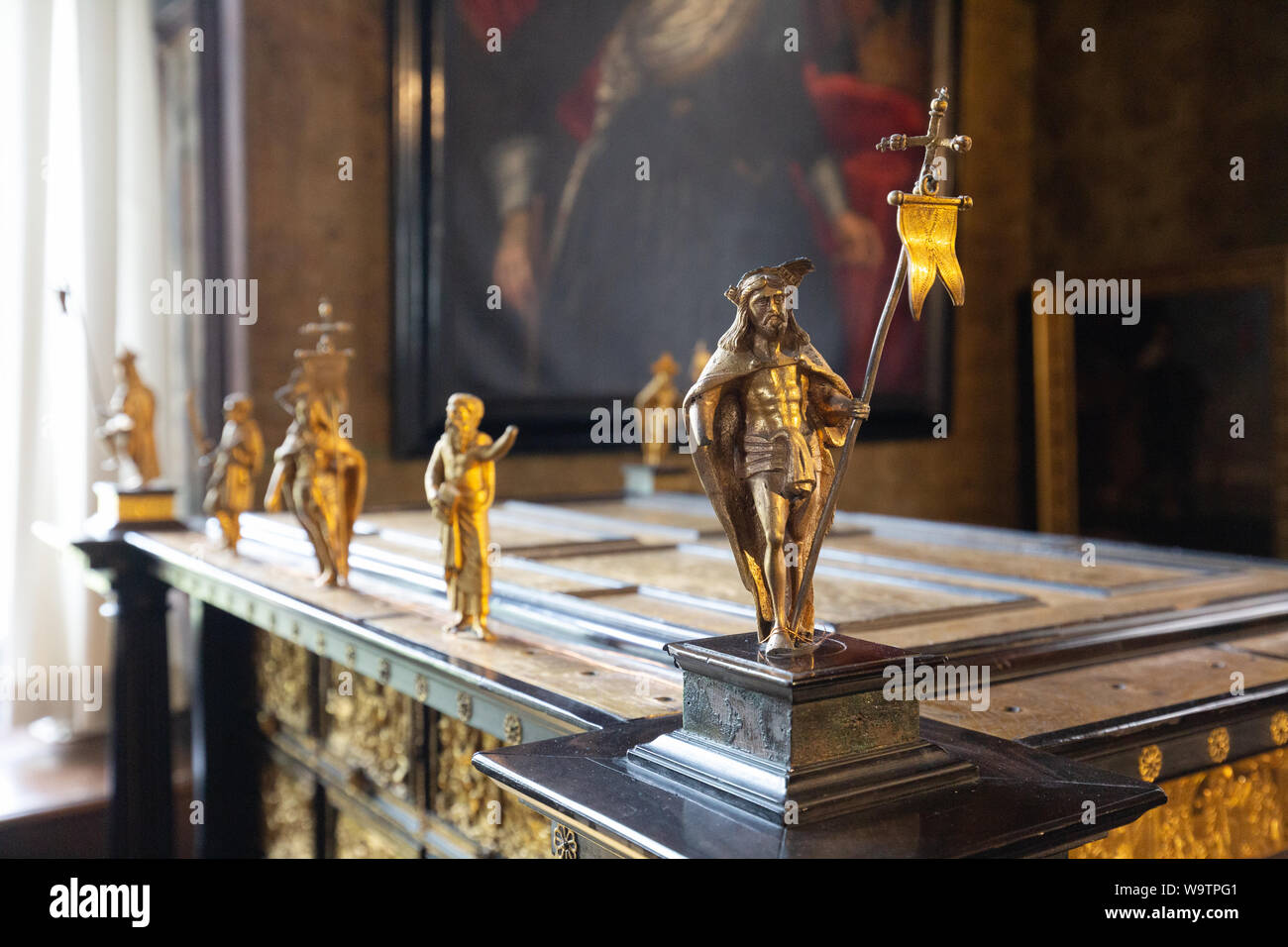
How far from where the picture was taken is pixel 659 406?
7.27 m

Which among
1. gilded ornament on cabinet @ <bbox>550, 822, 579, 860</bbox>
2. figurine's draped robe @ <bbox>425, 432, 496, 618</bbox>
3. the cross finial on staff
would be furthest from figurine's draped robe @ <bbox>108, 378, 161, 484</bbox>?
the cross finial on staff

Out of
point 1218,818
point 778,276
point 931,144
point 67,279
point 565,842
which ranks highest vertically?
point 67,279

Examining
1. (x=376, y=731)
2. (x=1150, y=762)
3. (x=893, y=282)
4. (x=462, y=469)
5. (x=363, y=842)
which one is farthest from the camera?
(x=363, y=842)

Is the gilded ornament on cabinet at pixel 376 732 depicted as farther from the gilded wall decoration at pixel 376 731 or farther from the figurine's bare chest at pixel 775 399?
the figurine's bare chest at pixel 775 399

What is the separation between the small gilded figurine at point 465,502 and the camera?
2953mm

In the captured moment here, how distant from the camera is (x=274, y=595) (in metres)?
3.83

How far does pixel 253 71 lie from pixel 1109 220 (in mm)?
7771

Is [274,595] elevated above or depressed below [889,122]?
below

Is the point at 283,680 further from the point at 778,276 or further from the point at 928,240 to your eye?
the point at 928,240

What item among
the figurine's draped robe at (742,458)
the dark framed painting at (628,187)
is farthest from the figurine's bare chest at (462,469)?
the dark framed painting at (628,187)

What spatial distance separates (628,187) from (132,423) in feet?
15.0

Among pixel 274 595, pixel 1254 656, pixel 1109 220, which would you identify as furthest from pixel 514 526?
pixel 1109 220

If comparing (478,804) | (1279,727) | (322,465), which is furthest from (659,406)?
(1279,727)
